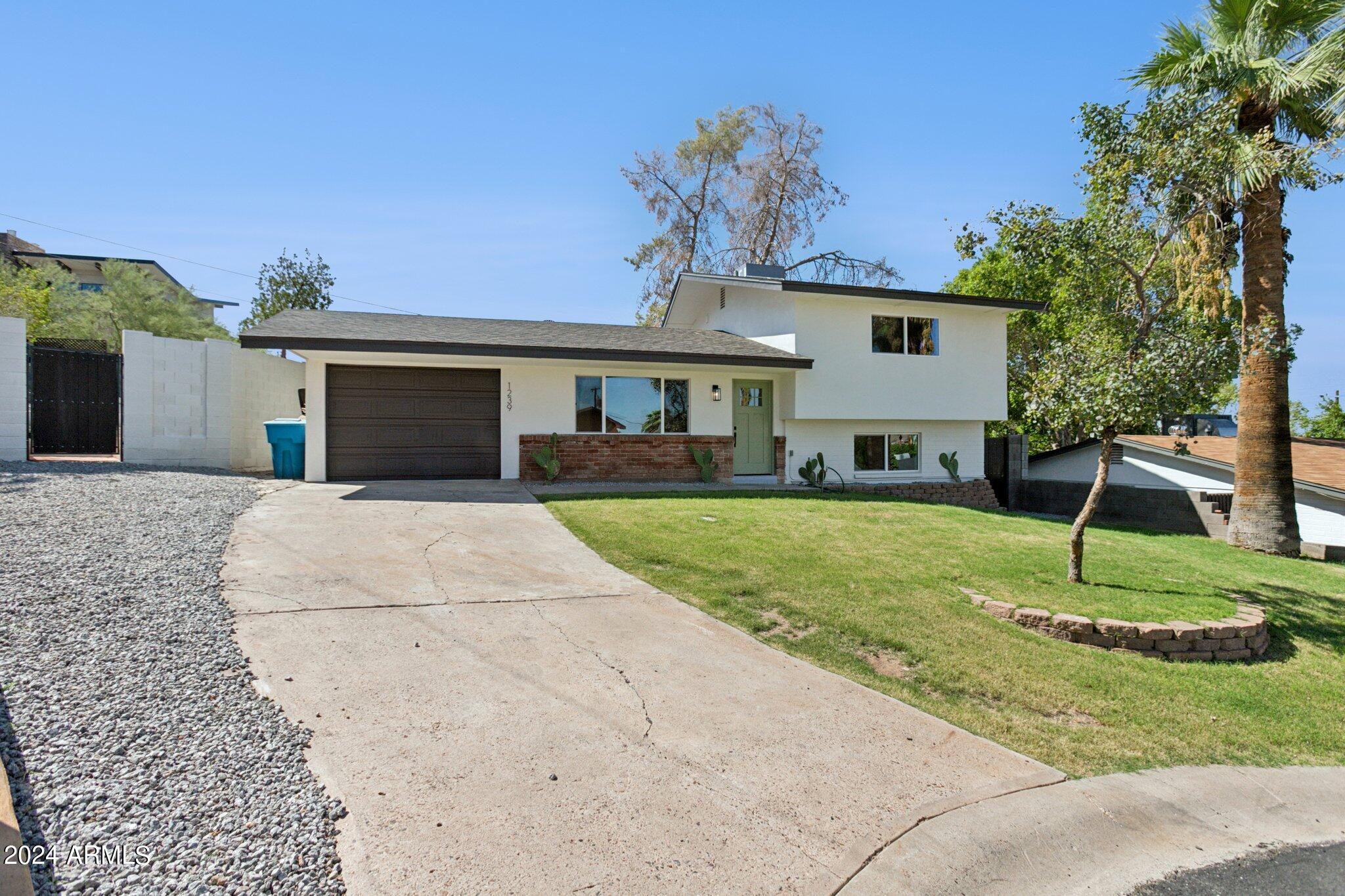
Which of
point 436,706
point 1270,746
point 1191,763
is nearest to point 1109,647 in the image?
point 1270,746

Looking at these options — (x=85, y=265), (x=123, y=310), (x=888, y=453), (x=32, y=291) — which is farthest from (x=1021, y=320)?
(x=85, y=265)

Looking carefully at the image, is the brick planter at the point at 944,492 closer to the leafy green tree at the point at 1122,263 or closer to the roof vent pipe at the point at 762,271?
the roof vent pipe at the point at 762,271

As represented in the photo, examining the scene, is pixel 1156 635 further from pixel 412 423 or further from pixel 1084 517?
pixel 412 423

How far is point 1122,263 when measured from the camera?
23.1 feet

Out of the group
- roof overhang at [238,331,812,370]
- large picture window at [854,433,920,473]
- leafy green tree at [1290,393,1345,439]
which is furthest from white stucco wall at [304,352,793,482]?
leafy green tree at [1290,393,1345,439]

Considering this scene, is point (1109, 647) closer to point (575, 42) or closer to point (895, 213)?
point (575, 42)

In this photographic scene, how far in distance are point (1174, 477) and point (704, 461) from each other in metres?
11.1

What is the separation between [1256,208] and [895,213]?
10845mm

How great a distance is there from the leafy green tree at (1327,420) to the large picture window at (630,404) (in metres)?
26.5

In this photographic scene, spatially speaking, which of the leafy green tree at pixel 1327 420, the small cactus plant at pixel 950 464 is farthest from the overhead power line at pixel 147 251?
the leafy green tree at pixel 1327 420

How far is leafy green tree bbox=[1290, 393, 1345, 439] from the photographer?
26719mm

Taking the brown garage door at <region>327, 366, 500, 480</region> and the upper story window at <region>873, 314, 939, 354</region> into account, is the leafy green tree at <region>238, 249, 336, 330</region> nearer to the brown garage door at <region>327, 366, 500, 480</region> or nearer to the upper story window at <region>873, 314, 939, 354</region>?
the brown garage door at <region>327, 366, 500, 480</region>

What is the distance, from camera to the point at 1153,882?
2.88 meters

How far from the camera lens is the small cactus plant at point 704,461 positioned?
14672 mm
